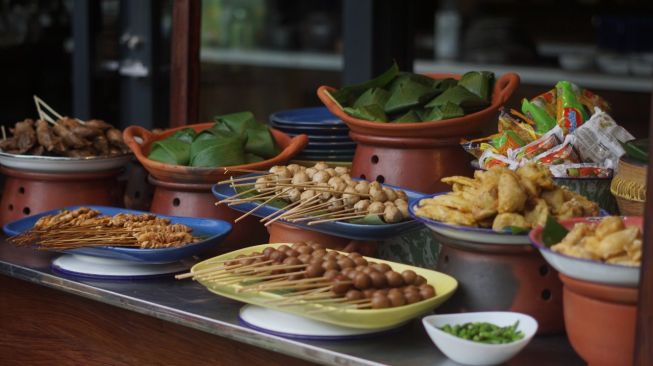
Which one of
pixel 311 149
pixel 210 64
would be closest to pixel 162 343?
pixel 311 149

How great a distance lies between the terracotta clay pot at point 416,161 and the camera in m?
2.70

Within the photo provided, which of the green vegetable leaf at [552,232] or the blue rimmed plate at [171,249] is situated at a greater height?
the green vegetable leaf at [552,232]

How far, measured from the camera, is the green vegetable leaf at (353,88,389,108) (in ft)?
9.29

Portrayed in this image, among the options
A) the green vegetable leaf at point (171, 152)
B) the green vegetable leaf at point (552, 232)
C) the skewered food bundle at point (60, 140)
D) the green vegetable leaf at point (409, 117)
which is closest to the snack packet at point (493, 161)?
the green vegetable leaf at point (409, 117)

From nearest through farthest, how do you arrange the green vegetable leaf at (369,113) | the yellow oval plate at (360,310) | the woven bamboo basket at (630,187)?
the yellow oval plate at (360,310) < the woven bamboo basket at (630,187) < the green vegetable leaf at (369,113)

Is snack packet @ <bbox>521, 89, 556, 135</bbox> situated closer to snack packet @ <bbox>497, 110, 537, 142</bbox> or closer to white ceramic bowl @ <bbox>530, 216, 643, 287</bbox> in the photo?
snack packet @ <bbox>497, 110, 537, 142</bbox>

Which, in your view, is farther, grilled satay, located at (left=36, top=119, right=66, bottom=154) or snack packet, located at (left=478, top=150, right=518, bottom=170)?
grilled satay, located at (left=36, top=119, right=66, bottom=154)

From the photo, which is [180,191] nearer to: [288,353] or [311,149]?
[311,149]

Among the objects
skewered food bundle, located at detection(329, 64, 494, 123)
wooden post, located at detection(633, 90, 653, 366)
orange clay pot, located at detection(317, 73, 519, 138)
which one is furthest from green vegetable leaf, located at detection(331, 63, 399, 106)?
wooden post, located at detection(633, 90, 653, 366)

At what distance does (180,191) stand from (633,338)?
139 cm

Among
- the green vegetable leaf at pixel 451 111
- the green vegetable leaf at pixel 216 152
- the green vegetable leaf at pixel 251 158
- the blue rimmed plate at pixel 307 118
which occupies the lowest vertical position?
the green vegetable leaf at pixel 251 158

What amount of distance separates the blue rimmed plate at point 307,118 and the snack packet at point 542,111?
636mm

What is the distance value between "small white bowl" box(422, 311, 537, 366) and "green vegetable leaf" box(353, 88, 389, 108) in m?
0.91

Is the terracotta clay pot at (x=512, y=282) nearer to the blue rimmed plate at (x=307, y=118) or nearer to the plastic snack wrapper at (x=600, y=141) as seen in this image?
the plastic snack wrapper at (x=600, y=141)
